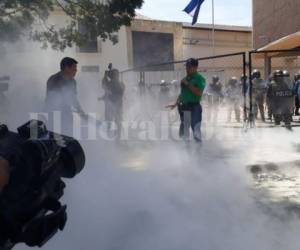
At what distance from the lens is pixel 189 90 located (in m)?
7.25

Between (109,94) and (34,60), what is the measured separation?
6.62 metres

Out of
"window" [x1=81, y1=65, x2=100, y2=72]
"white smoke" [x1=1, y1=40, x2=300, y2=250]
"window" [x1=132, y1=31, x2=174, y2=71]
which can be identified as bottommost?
"white smoke" [x1=1, y1=40, x2=300, y2=250]

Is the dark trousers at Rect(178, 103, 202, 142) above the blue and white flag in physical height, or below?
below

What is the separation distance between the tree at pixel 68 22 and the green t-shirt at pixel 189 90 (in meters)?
2.19

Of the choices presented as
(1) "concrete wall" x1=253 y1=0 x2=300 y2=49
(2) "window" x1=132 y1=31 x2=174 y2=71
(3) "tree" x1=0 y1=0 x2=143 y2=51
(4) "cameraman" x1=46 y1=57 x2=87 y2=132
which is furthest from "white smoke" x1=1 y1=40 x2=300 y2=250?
(2) "window" x1=132 y1=31 x2=174 y2=71

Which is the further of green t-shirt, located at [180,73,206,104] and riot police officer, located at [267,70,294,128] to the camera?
riot police officer, located at [267,70,294,128]

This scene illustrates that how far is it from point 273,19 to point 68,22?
677 inches

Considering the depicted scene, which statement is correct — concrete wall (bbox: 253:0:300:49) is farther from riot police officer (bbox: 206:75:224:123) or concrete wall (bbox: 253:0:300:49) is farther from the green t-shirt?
the green t-shirt

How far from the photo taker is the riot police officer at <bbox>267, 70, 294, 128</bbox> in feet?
37.9

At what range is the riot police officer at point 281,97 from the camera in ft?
37.9

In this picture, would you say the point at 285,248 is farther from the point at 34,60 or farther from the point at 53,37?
the point at 34,60

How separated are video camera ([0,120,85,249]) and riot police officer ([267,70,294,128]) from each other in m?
9.92

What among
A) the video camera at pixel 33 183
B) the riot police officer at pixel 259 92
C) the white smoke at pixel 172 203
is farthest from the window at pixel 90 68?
the video camera at pixel 33 183

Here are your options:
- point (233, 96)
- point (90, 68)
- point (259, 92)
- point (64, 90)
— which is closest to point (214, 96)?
point (233, 96)
